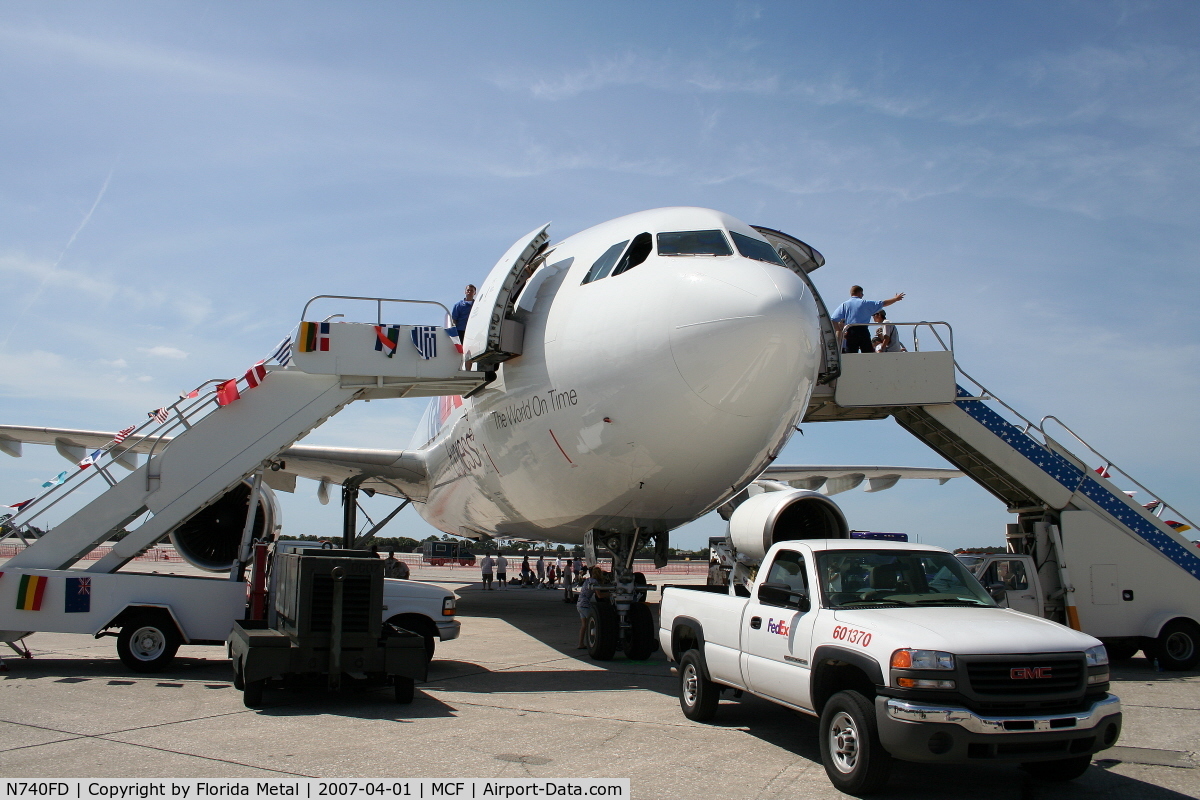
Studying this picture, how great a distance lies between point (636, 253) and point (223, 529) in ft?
29.9

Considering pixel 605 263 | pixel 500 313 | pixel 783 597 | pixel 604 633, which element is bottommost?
pixel 604 633

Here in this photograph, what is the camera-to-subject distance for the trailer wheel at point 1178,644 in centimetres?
1180

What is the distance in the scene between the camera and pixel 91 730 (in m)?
6.54

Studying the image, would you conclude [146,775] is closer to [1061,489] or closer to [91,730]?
[91,730]

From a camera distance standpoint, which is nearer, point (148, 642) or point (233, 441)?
point (148, 642)

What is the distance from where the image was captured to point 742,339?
25.6 ft

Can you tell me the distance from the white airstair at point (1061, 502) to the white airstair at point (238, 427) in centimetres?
577

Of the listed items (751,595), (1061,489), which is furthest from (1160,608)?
(751,595)

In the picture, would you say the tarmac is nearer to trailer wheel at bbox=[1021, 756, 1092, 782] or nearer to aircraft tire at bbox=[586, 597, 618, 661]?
trailer wheel at bbox=[1021, 756, 1092, 782]

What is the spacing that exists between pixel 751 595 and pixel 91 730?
518 cm

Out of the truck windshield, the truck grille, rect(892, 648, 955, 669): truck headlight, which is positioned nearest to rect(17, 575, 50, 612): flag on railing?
the truck windshield

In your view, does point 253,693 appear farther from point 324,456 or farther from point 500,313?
point 324,456

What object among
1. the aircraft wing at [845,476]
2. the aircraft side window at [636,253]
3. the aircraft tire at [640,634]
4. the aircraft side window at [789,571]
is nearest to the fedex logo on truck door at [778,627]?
the aircraft side window at [789,571]

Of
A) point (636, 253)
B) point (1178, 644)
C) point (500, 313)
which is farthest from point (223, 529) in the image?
point (1178, 644)
